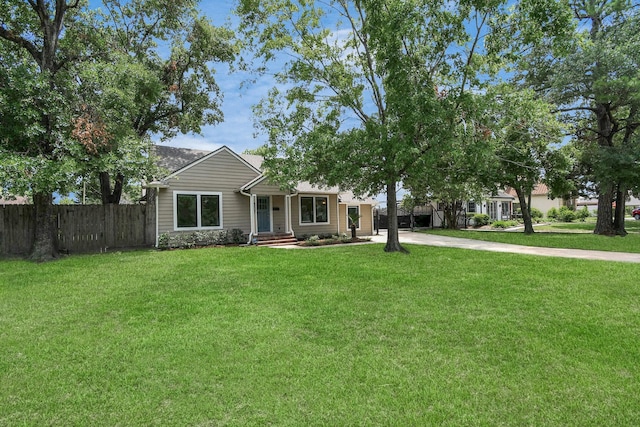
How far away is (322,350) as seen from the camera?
3809mm

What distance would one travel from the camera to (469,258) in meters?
9.74

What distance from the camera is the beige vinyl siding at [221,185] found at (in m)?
13.8

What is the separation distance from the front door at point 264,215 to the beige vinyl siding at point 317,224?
1298 mm

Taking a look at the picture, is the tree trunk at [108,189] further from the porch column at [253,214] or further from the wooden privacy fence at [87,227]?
the porch column at [253,214]

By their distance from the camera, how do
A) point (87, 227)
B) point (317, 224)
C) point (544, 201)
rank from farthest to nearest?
point (544, 201)
point (317, 224)
point (87, 227)

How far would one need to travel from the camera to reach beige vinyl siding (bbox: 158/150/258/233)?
13766 mm

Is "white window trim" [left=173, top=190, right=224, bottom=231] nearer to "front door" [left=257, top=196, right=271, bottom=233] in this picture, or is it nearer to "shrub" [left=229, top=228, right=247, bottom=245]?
"shrub" [left=229, top=228, right=247, bottom=245]

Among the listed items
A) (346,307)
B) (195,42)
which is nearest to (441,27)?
(346,307)

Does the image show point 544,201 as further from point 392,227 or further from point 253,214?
point 253,214

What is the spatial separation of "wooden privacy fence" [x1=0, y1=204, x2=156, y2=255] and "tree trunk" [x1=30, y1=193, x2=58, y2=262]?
717 mm

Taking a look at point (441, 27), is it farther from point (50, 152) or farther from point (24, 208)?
point (24, 208)

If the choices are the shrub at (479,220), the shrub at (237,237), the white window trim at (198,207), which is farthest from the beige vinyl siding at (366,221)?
the shrub at (479,220)

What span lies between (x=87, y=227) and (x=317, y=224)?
32.5ft

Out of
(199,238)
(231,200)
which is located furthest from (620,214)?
(199,238)
